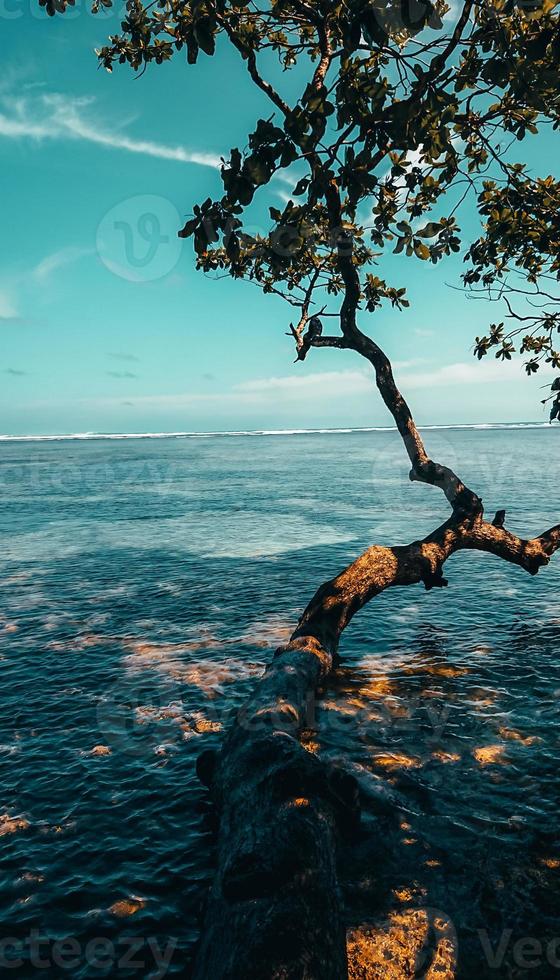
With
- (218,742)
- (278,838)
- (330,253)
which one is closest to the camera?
(278,838)

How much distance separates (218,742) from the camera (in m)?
8.84

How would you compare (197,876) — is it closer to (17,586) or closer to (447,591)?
(447,591)

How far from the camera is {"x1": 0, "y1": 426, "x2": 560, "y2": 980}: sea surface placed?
17.5 feet

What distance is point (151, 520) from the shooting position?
113 feet

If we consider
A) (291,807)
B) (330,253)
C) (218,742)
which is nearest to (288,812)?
(291,807)

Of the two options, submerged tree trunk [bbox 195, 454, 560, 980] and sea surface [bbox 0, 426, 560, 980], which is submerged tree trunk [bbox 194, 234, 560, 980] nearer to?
submerged tree trunk [bbox 195, 454, 560, 980]

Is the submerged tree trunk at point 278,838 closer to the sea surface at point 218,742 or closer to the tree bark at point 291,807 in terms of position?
the tree bark at point 291,807

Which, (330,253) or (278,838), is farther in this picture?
(330,253)

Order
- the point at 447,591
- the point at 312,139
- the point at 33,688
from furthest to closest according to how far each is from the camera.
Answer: the point at 447,591
the point at 33,688
the point at 312,139

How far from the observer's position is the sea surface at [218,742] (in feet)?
17.5

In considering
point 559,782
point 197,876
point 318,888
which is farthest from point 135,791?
point 559,782

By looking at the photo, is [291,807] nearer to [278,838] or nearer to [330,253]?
[278,838]

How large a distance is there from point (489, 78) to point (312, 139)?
2.02 metres

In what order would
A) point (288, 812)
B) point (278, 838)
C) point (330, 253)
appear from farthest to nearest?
1. point (330, 253)
2. point (288, 812)
3. point (278, 838)
